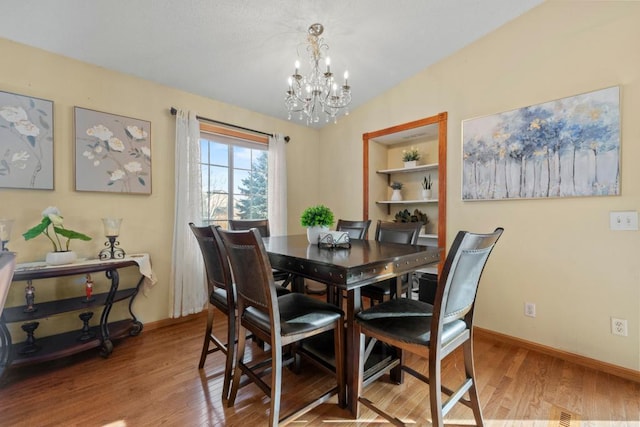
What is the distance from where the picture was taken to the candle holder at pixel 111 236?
2.34 m

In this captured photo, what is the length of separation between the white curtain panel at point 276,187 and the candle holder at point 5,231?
7.31 feet

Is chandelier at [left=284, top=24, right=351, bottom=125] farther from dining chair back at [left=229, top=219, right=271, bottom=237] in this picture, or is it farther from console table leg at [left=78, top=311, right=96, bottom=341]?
console table leg at [left=78, top=311, right=96, bottom=341]

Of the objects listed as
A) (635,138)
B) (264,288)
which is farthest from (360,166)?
(264,288)

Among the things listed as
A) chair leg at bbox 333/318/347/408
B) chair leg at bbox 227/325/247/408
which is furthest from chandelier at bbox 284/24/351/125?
chair leg at bbox 227/325/247/408

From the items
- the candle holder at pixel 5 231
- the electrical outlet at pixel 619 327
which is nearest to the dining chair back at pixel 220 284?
the candle holder at pixel 5 231

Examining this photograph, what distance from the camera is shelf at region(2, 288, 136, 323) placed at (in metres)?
1.89

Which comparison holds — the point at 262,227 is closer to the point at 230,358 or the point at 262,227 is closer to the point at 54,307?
the point at 230,358

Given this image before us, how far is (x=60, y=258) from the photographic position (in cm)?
209

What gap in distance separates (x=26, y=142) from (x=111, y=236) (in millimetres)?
893

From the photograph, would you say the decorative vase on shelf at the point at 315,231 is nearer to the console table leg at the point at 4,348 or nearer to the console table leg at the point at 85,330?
the console table leg at the point at 85,330

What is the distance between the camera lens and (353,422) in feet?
4.96

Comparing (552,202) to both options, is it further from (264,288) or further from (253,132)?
(253,132)

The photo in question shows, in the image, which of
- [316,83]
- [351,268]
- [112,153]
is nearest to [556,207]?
[351,268]

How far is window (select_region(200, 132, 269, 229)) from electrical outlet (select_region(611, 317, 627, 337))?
11.0 feet
